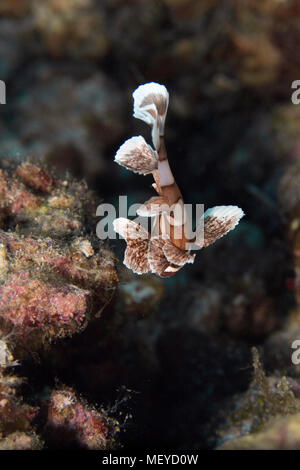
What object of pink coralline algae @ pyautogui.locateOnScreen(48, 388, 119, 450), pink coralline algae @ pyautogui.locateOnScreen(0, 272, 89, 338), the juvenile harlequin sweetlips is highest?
the juvenile harlequin sweetlips

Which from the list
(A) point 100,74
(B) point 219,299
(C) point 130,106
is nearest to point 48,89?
(A) point 100,74

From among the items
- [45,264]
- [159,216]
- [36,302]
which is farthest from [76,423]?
[159,216]

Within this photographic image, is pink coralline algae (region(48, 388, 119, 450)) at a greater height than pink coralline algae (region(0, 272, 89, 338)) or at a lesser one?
lesser

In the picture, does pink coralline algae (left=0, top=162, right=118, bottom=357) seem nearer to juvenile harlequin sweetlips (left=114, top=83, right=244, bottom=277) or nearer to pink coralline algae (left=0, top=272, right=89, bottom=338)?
pink coralline algae (left=0, top=272, right=89, bottom=338)

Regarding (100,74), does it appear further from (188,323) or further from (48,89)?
(188,323)

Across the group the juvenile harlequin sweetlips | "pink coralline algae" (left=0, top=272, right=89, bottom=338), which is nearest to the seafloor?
"pink coralline algae" (left=0, top=272, right=89, bottom=338)

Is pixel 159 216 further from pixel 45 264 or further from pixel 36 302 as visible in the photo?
pixel 36 302

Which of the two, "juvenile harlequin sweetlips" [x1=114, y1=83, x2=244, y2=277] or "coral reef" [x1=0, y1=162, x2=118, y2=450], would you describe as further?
"juvenile harlequin sweetlips" [x1=114, y1=83, x2=244, y2=277]

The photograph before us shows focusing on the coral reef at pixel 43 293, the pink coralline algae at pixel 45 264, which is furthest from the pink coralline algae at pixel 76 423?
the pink coralline algae at pixel 45 264

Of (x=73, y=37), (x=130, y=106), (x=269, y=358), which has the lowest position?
(x=269, y=358)
